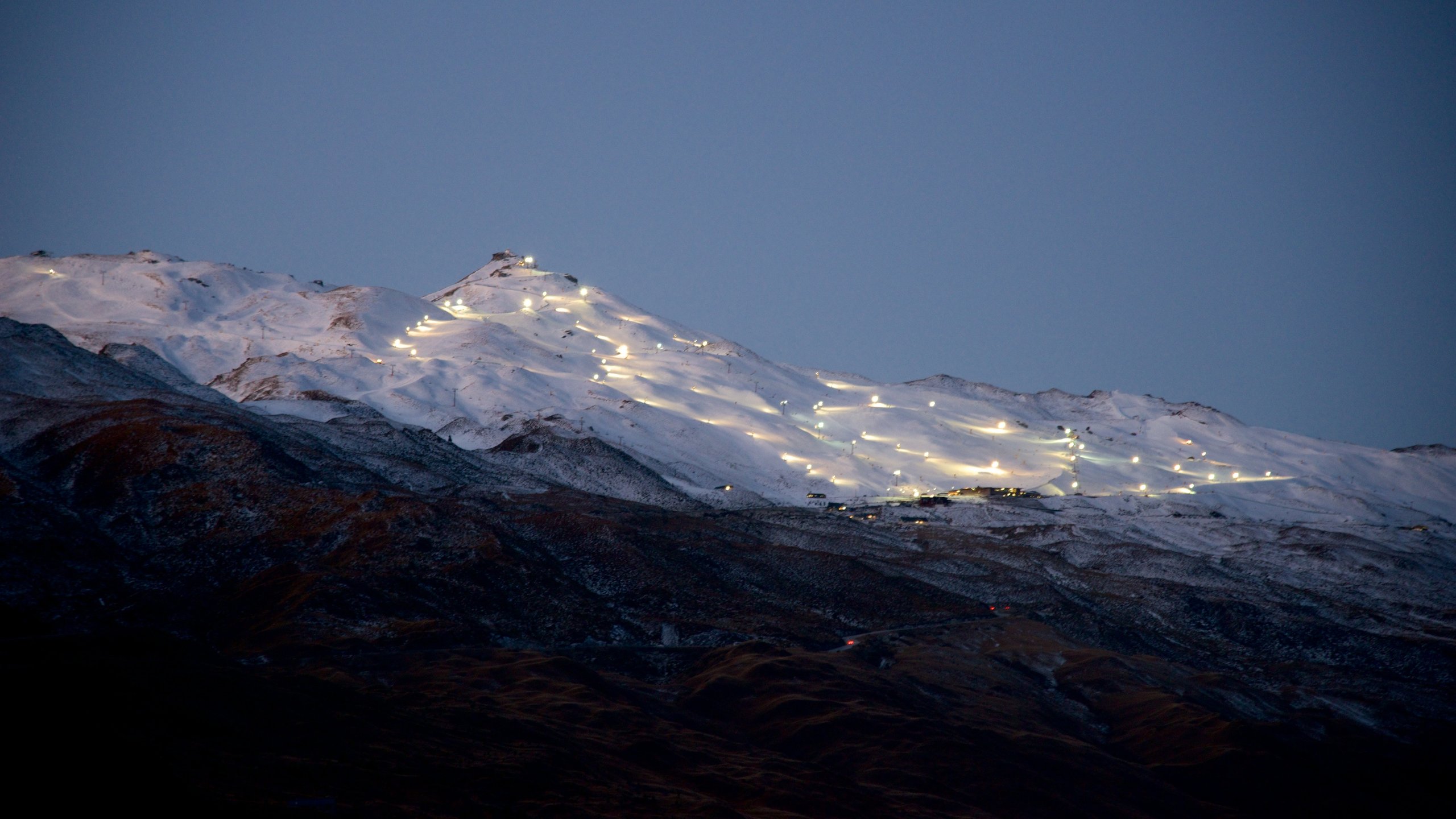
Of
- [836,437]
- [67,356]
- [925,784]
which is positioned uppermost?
Result: [836,437]

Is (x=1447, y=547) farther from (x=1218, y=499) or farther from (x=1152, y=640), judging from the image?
(x=1152, y=640)

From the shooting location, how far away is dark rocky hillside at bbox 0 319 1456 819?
31.5m

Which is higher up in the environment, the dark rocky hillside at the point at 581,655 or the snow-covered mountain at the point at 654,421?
the snow-covered mountain at the point at 654,421

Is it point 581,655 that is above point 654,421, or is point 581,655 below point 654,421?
A: below

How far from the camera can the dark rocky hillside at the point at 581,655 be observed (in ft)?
103

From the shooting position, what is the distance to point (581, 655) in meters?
56.5

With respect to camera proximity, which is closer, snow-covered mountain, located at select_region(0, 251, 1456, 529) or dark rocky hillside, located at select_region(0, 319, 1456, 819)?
dark rocky hillside, located at select_region(0, 319, 1456, 819)

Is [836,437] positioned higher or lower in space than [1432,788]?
higher

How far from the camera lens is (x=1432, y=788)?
53.8 m

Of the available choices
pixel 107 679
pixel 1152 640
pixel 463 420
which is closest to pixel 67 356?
pixel 463 420

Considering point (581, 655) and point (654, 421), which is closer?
point (581, 655)

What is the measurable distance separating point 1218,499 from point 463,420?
12642 centimetres

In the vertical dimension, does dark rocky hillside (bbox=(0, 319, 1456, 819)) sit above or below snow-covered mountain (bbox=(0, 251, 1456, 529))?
below

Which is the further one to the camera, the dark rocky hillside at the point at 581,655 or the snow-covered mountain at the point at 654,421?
the snow-covered mountain at the point at 654,421
